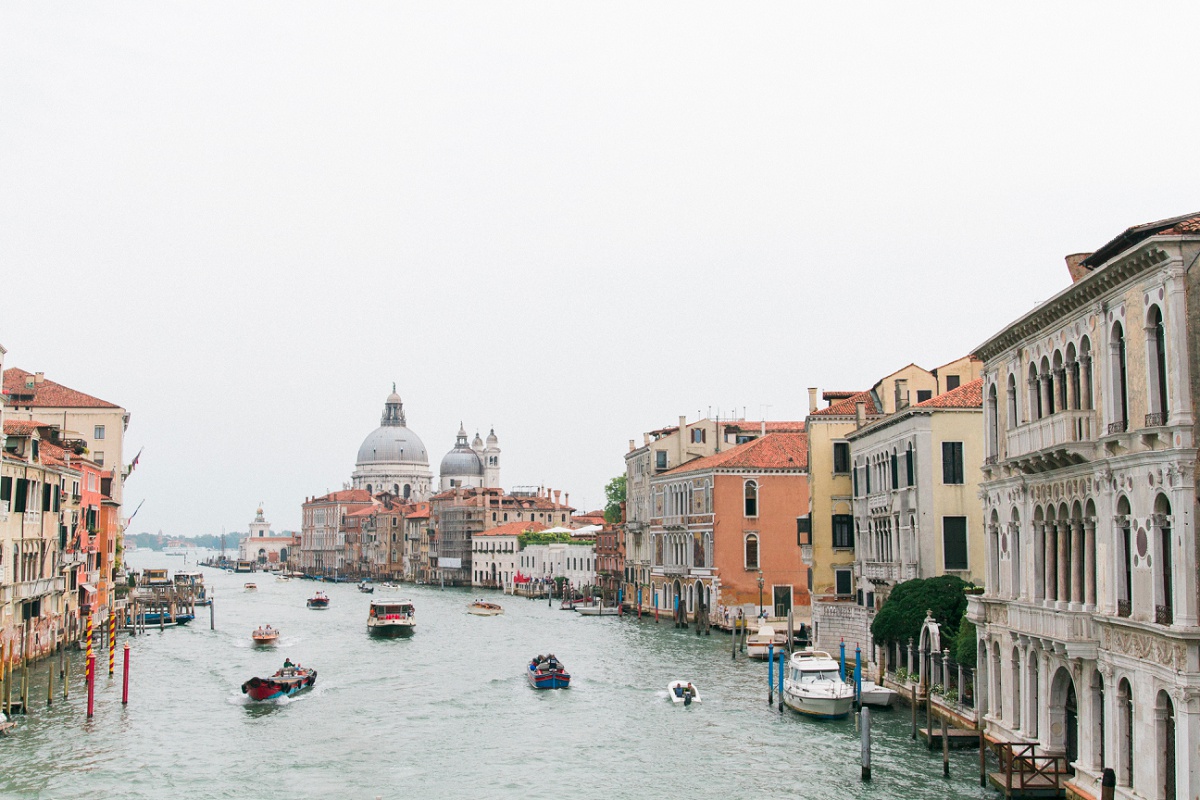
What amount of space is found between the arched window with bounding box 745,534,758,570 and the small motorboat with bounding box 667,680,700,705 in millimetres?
18892

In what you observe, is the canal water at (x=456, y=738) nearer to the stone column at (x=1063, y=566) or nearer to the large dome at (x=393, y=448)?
the stone column at (x=1063, y=566)

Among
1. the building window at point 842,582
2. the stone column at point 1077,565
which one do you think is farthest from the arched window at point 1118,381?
the building window at point 842,582

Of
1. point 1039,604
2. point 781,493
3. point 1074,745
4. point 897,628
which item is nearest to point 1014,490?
point 1039,604

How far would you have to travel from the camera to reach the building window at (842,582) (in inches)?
1485

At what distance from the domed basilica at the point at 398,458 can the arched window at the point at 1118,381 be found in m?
146

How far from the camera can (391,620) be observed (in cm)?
5550

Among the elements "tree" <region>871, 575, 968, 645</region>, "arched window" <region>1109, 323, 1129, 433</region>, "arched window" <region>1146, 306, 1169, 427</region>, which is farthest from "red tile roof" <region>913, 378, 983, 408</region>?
"arched window" <region>1146, 306, 1169, 427</region>

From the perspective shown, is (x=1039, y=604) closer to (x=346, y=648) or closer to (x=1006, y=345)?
(x=1006, y=345)

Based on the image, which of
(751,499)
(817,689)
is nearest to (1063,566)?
(817,689)

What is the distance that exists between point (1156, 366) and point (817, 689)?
1418cm

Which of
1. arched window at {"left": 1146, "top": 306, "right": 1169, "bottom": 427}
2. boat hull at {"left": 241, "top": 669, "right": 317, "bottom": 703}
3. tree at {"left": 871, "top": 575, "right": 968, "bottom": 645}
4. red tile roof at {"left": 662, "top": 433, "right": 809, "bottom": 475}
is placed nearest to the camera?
arched window at {"left": 1146, "top": 306, "right": 1169, "bottom": 427}

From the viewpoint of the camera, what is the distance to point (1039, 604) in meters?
18.5

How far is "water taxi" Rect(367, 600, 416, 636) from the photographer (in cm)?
5494

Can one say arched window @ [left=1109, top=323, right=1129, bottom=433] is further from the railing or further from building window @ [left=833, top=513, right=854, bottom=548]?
building window @ [left=833, top=513, right=854, bottom=548]
